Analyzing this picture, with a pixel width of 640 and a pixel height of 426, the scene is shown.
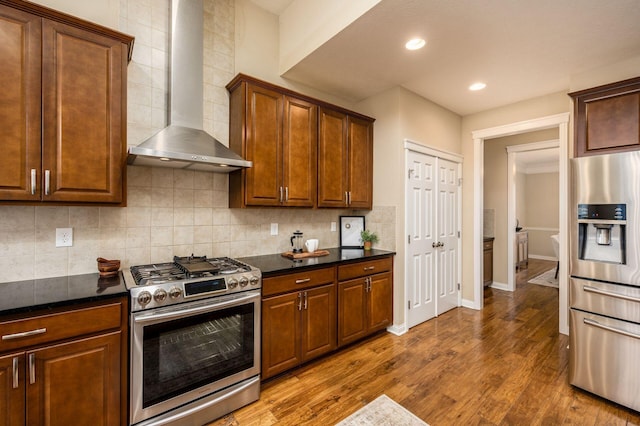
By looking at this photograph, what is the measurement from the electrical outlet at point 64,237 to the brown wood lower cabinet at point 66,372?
2.43 ft

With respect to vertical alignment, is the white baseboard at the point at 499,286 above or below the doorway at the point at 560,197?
below

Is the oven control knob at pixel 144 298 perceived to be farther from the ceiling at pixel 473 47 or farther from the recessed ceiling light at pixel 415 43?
the recessed ceiling light at pixel 415 43

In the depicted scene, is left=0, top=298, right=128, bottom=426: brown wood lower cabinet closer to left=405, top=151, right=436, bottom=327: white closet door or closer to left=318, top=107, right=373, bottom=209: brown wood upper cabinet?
left=318, top=107, right=373, bottom=209: brown wood upper cabinet

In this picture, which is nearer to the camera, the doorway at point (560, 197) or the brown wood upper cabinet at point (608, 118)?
the brown wood upper cabinet at point (608, 118)

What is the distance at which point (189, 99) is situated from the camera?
2.29m

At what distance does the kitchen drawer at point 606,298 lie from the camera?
6.63 feet

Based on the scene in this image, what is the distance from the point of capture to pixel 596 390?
7.14 feet

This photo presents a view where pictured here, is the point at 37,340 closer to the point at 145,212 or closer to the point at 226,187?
the point at 145,212

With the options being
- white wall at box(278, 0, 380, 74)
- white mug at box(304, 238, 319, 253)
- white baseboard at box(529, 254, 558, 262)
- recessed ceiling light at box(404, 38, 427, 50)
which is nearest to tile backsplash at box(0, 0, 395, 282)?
white mug at box(304, 238, 319, 253)

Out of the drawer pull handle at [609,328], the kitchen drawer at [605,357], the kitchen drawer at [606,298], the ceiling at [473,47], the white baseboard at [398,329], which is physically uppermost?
the ceiling at [473,47]

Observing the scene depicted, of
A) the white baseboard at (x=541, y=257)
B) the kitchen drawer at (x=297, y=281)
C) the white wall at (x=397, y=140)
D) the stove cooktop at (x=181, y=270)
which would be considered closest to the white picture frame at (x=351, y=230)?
the white wall at (x=397, y=140)

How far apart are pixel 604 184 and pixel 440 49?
1.68 m

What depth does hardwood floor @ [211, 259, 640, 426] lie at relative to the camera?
201 centimetres

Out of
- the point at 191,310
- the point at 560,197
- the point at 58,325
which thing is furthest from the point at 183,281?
the point at 560,197
